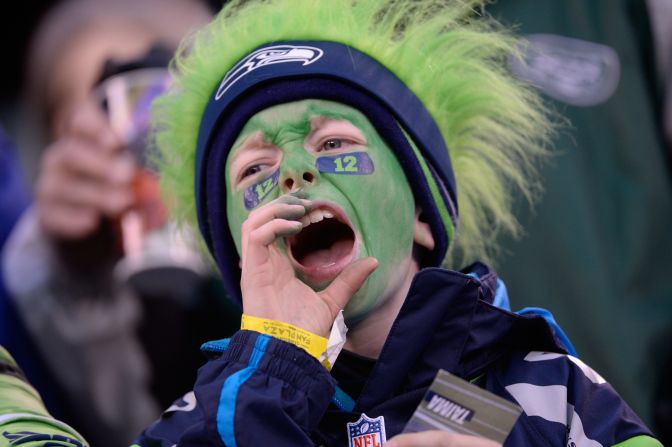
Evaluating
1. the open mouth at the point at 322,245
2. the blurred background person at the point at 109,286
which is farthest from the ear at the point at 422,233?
the blurred background person at the point at 109,286

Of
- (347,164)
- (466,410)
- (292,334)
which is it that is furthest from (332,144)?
(466,410)

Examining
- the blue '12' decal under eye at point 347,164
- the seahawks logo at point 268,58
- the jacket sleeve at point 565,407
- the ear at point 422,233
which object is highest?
the seahawks logo at point 268,58

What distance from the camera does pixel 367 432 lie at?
6.46 feet

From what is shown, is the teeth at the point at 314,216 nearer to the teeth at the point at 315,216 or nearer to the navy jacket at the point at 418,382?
the teeth at the point at 315,216

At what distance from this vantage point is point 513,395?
203 cm

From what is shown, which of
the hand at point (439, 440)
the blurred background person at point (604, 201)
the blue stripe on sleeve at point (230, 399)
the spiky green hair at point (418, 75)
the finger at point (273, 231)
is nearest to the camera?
the hand at point (439, 440)

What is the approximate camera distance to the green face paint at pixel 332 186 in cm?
215

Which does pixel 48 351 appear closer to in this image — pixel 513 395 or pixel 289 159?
pixel 289 159

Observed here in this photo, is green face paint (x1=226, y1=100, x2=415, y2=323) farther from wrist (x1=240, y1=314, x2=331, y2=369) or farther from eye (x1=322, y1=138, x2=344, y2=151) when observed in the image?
wrist (x1=240, y1=314, x2=331, y2=369)

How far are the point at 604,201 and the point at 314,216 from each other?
1312 millimetres

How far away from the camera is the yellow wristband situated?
6.39ft

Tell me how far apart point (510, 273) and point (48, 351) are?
1345 mm

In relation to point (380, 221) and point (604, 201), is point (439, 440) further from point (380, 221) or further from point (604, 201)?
point (604, 201)

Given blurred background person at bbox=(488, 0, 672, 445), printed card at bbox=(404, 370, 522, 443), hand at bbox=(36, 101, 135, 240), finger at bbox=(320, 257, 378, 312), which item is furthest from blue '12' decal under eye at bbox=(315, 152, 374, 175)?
hand at bbox=(36, 101, 135, 240)
